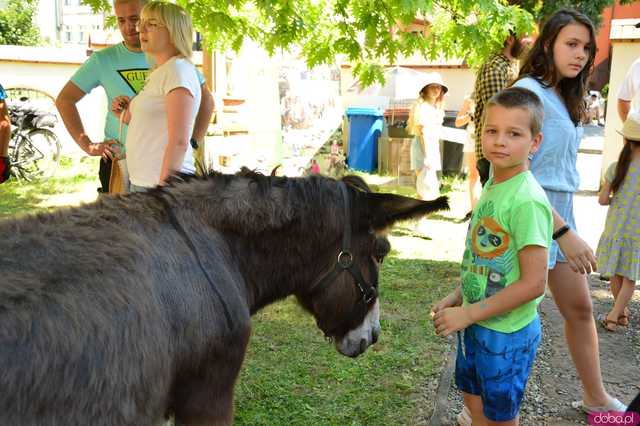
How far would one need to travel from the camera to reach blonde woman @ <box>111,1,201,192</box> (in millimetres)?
3213

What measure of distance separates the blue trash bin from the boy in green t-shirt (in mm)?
11056

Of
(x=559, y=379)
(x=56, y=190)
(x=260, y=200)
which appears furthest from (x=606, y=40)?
(x=260, y=200)

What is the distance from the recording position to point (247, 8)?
676 centimetres

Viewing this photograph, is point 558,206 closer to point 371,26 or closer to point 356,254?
point 356,254

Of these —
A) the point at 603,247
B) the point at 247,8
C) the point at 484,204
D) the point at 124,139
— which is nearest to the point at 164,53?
the point at 124,139

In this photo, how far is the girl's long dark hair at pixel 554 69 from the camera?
10.2 ft

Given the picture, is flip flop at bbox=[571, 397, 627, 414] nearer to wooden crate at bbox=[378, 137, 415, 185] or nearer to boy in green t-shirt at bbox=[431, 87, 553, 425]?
boy in green t-shirt at bbox=[431, 87, 553, 425]

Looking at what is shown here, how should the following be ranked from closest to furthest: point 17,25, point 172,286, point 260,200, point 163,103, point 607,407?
point 172,286
point 260,200
point 163,103
point 607,407
point 17,25

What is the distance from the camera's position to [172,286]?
179 cm

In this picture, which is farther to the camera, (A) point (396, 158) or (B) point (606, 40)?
(B) point (606, 40)

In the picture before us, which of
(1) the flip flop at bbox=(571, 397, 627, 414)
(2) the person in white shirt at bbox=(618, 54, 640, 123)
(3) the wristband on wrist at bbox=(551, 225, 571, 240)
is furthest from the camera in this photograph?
(2) the person in white shirt at bbox=(618, 54, 640, 123)

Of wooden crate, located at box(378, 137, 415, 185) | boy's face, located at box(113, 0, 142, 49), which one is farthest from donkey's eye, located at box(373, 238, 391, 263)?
wooden crate, located at box(378, 137, 415, 185)

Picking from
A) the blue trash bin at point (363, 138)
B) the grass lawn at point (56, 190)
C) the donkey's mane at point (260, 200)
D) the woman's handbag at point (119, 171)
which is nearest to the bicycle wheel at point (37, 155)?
the grass lawn at point (56, 190)

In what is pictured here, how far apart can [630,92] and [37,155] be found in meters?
10.4
